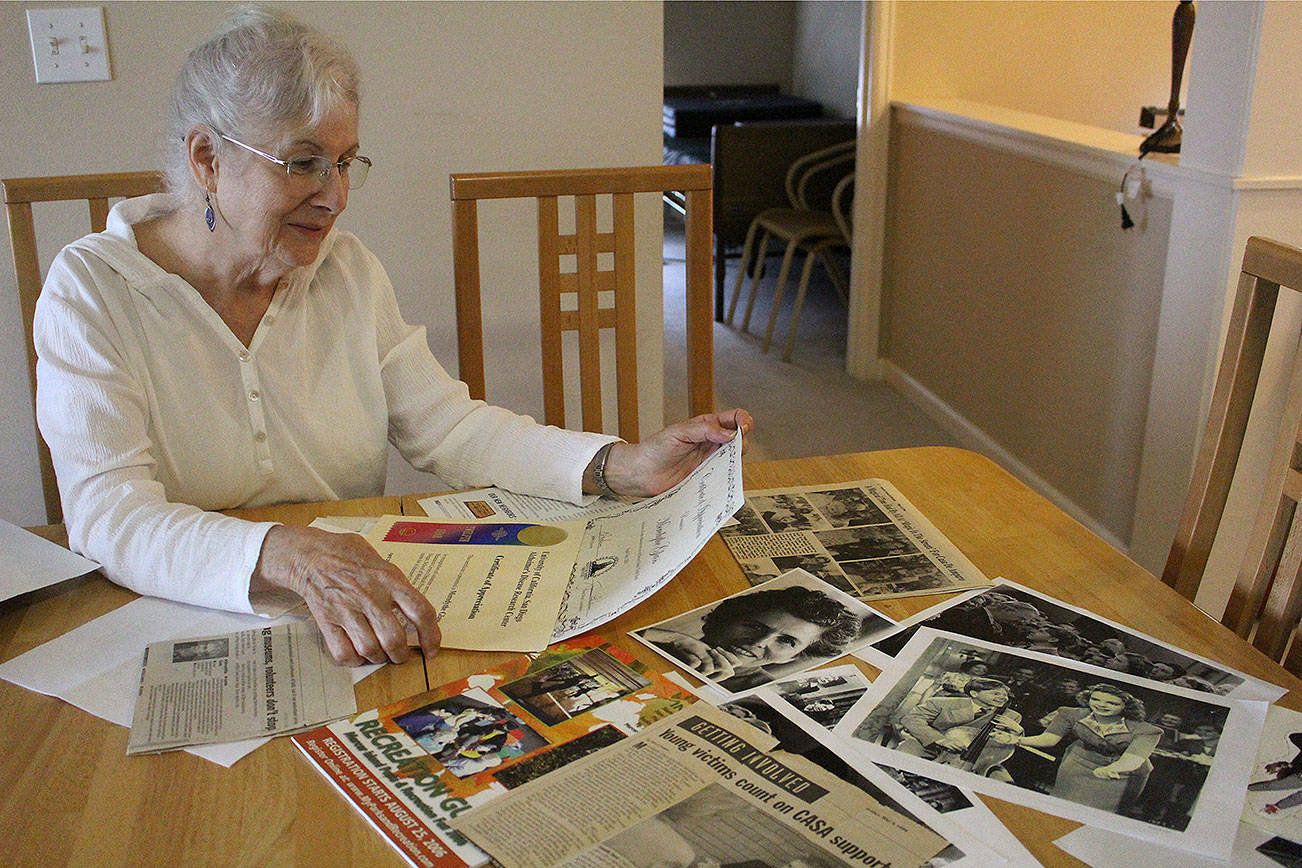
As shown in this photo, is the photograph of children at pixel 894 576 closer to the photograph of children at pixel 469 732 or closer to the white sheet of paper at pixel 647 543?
the white sheet of paper at pixel 647 543

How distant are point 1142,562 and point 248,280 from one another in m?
1.94

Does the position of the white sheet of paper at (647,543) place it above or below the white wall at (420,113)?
below

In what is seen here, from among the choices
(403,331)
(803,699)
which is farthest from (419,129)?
(803,699)

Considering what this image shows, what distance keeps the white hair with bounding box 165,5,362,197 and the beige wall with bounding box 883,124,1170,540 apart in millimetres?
1836

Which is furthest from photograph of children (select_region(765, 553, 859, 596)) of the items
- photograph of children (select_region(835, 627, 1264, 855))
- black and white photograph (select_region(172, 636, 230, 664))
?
black and white photograph (select_region(172, 636, 230, 664))

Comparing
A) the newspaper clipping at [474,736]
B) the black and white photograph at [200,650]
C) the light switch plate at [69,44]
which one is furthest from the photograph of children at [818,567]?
the light switch plate at [69,44]

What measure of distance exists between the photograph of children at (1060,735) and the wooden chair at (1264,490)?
244 mm

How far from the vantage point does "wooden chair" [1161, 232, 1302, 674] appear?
106 cm

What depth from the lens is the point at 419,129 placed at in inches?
81.7

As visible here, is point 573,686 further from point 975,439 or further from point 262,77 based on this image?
point 975,439

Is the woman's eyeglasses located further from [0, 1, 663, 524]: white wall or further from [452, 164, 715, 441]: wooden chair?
[0, 1, 663, 524]: white wall

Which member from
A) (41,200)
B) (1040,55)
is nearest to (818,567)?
(41,200)

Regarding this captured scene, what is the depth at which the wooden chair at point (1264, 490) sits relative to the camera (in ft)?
3.46

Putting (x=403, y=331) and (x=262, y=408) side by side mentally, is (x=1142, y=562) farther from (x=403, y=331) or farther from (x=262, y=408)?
(x=262, y=408)
